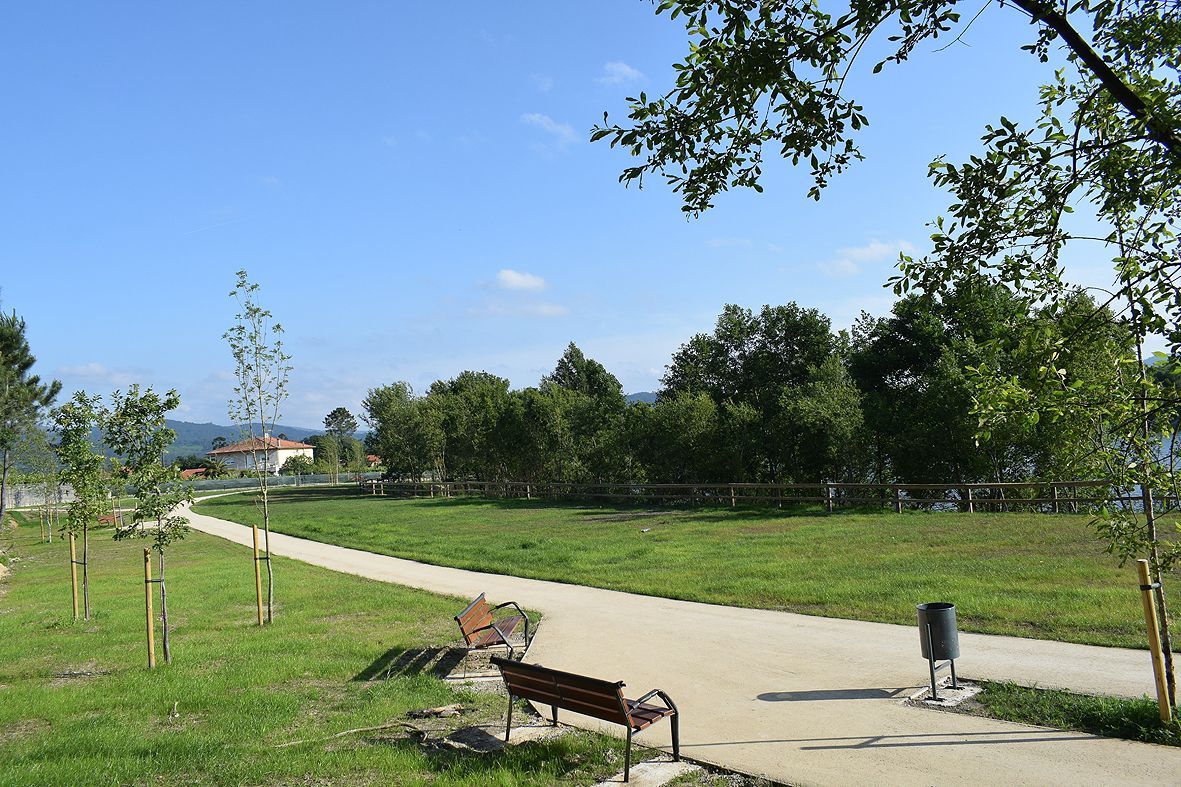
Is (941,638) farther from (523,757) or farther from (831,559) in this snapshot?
(831,559)

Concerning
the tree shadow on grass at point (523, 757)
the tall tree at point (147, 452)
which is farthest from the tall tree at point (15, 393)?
the tree shadow on grass at point (523, 757)

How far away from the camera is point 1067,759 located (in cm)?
561

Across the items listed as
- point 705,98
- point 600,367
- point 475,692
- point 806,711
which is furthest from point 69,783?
point 600,367

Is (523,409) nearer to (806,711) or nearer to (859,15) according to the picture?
(806,711)

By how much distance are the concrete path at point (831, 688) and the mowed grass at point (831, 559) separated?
94cm

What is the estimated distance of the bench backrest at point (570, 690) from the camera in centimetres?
580

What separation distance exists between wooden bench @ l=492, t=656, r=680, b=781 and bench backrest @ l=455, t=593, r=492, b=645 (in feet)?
8.77

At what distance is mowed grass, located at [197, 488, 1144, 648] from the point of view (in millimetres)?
10336

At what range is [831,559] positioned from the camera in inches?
605

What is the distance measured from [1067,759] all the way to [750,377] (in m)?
36.5

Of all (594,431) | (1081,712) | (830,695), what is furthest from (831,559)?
(594,431)

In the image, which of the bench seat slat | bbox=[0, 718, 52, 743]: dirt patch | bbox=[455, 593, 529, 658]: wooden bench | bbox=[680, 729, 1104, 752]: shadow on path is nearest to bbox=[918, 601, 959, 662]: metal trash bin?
bbox=[680, 729, 1104, 752]: shadow on path

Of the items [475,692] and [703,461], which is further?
[703,461]

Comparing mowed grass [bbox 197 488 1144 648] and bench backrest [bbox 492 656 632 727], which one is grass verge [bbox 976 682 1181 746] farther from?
bench backrest [bbox 492 656 632 727]
